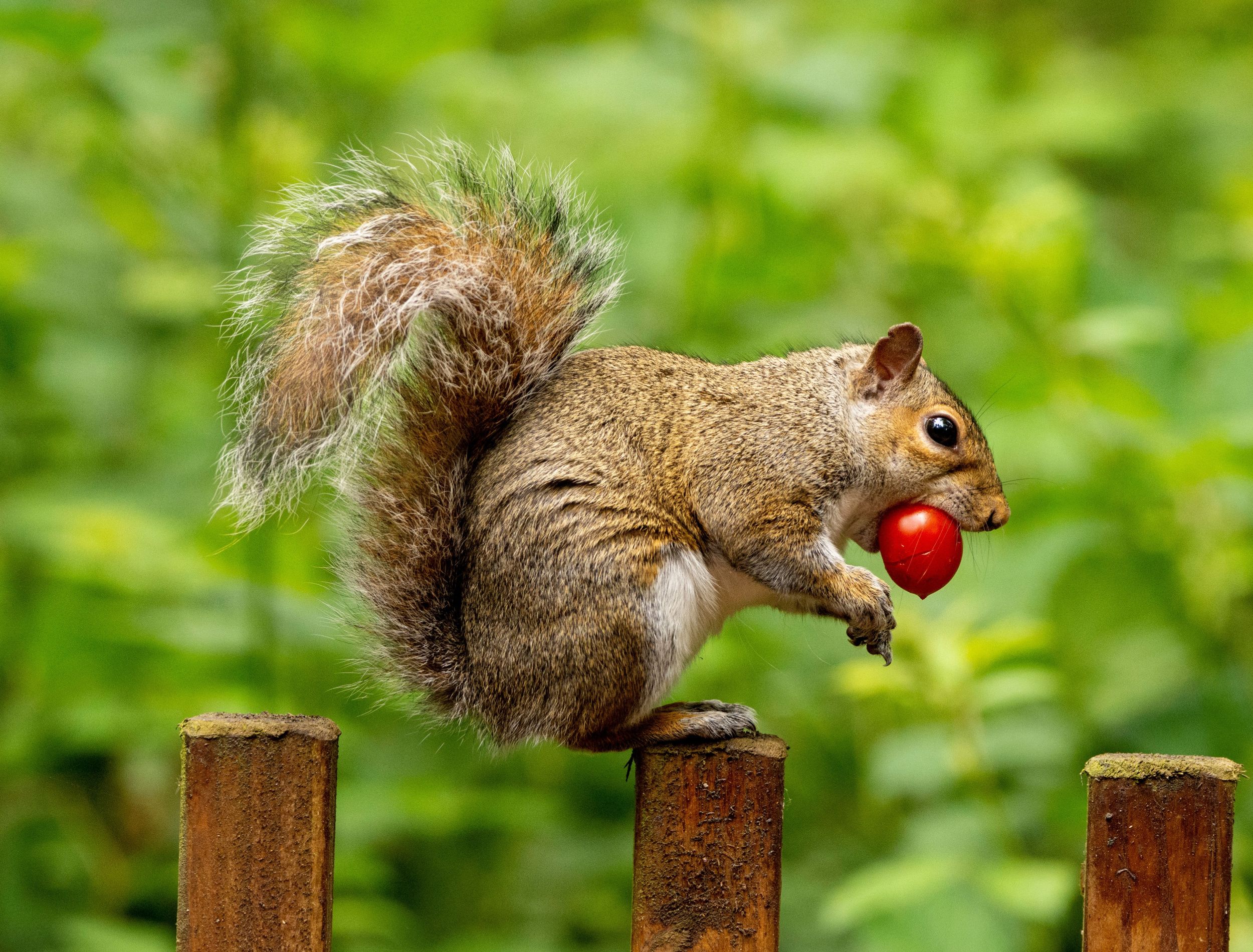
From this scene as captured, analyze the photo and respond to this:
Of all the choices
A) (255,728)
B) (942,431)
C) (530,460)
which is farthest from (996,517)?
(255,728)

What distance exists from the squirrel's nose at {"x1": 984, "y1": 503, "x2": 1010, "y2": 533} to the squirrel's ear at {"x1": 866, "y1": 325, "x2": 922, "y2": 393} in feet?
0.62

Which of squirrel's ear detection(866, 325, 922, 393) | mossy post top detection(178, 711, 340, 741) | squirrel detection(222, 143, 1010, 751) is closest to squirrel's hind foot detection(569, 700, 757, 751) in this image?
squirrel detection(222, 143, 1010, 751)

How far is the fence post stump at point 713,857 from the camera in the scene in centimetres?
130

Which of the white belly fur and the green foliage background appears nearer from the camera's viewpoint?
the white belly fur

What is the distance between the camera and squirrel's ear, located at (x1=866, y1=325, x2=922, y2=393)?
174cm

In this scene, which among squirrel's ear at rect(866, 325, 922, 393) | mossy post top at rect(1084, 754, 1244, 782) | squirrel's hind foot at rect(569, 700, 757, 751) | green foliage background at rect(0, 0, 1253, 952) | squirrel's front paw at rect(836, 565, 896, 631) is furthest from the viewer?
green foliage background at rect(0, 0, 1253, 952)

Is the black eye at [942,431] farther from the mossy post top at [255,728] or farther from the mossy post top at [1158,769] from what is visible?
the mossy post top at [255,728]

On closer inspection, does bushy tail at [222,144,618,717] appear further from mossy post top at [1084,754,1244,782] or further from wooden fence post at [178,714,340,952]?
mossy post top at [1084,754,1244,782]

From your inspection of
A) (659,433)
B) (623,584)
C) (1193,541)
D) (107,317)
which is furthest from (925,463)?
(107,317)

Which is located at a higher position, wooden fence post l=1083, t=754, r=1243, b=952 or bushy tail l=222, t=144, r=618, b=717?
bushy tail l=222, t=144, r=618, b=717

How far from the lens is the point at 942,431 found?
1.78 meters

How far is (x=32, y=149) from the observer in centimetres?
365

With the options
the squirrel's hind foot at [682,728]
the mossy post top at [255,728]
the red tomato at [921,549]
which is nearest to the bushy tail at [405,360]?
the squirrel's hind foot at [682,728]

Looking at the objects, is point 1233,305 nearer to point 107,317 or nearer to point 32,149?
point 107,317
